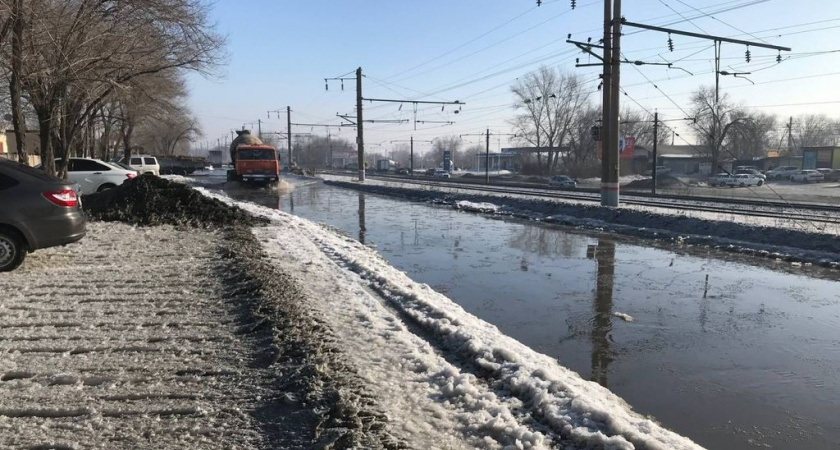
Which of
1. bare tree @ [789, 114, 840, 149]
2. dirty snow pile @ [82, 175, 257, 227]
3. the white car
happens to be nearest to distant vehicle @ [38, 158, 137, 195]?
the white car

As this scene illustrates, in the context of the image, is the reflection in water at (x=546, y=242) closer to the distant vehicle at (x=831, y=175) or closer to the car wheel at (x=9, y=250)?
the car wheel at (x=9, y=250)

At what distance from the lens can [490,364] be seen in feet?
16.6

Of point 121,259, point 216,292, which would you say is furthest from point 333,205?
point 216,292

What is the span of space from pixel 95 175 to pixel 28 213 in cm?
1491

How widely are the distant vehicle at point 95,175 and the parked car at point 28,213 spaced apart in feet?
45.2

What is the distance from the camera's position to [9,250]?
825cm

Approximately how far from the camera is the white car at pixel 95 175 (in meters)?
21.2

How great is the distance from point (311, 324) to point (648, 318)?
4340 millimetres

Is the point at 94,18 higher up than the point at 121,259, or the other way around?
the point at 94,18

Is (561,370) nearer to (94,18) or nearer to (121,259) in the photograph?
(121,259)

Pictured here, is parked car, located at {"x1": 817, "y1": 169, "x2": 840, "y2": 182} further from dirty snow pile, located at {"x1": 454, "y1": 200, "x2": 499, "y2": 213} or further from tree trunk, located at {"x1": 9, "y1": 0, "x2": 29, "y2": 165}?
tree trunk, located at {"x1": 9, "y1": 0, "x2": 29, "y2": 165}

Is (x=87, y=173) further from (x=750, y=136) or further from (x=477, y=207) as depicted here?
(x=750, y=136)

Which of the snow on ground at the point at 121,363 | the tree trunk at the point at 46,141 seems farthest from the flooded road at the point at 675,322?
the tree trunk at the point at 46,141

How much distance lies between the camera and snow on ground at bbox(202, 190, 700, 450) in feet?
12.4
